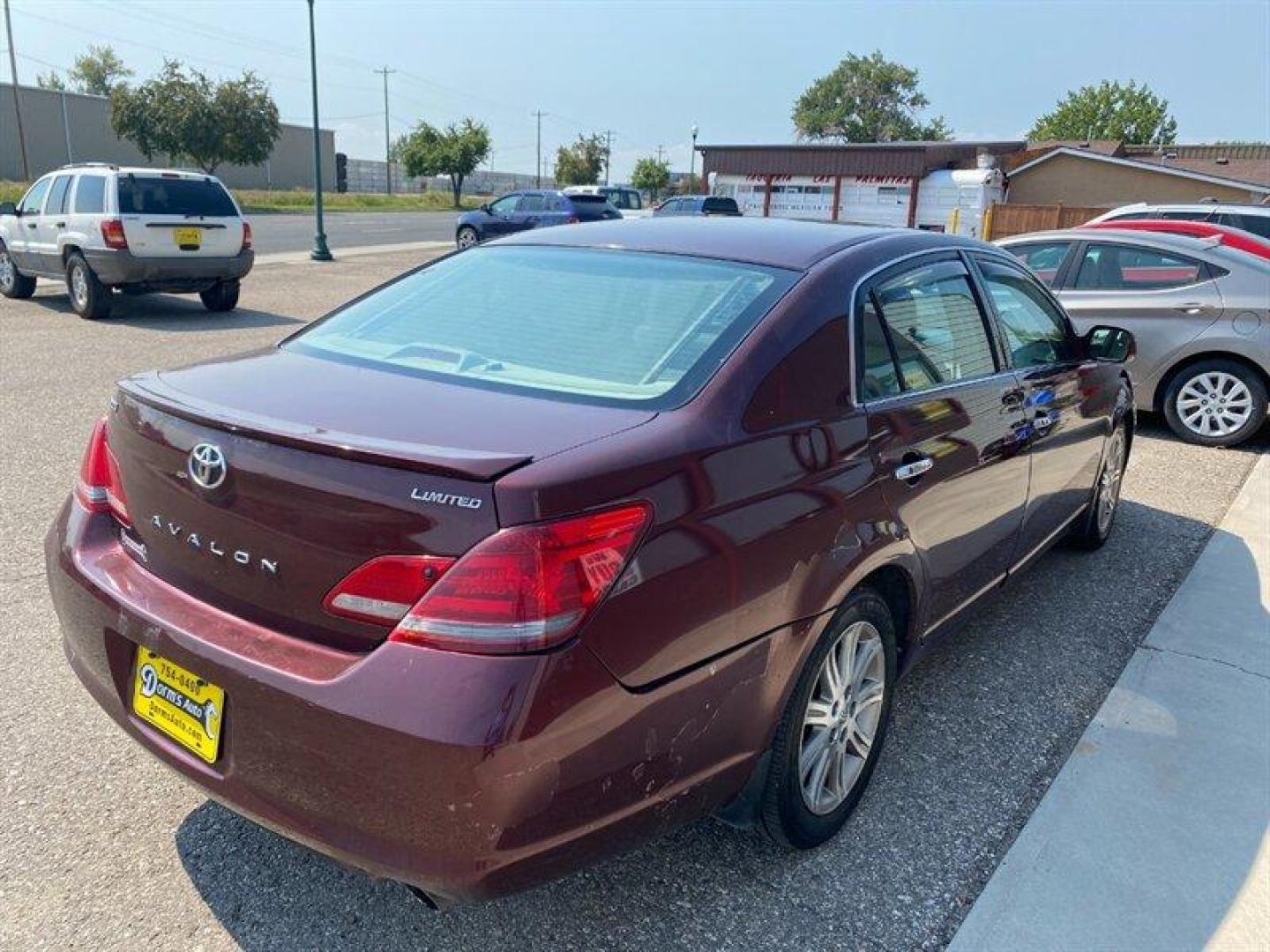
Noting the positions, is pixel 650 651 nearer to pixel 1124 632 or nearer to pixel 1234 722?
pixel 1234 722

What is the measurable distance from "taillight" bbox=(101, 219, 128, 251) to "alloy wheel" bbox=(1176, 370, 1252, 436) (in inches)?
431

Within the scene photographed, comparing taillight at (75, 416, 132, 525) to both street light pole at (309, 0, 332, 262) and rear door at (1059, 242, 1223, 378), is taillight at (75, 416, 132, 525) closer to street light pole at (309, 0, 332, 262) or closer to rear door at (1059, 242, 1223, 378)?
rear door at (1059, 242, 1223, 378)

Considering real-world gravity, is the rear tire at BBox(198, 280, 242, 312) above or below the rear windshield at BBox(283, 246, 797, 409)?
below

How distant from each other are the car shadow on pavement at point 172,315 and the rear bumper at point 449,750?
10.3 m

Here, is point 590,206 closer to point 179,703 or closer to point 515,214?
point 515,214

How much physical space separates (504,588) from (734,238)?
172cm

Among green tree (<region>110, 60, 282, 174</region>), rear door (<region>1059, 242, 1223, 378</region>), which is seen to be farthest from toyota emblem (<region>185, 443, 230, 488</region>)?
green tree (<region>110, 60, 282, 174</region>)

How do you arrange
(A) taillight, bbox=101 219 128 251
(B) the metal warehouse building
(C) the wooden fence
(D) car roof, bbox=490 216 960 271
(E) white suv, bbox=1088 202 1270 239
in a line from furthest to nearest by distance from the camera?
1. (B) the metal warehouse building
2. (C) the wooden fence
3. (E) white suv, bbox=1088 202 1270 239
4. (A) taillight, bbox=101 219 128 251
5. (D) car roof, bbox=490 216 960 271

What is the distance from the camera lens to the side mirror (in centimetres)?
457

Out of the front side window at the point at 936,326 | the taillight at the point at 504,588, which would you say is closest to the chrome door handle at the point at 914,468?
the front side window at the point at 936,326

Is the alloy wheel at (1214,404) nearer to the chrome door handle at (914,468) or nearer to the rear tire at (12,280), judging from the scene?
the chrome door handle at (914,468)

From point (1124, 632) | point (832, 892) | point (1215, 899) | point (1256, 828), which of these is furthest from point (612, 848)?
point (1124, 632)

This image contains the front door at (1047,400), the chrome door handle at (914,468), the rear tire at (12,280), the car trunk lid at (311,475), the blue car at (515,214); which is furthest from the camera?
the blue car at (515,214)

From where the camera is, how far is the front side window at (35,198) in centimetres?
1228
